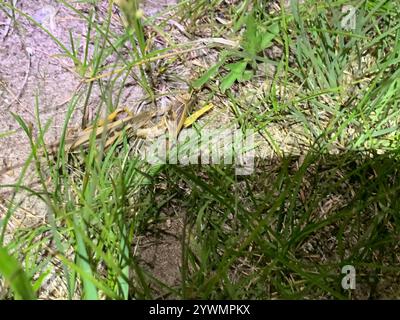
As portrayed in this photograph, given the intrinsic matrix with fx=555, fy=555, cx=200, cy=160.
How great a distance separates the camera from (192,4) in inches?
61.5

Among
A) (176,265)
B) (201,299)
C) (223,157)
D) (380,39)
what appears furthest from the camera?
(380,39)

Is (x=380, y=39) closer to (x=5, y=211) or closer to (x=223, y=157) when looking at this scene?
(x=223, y=157)

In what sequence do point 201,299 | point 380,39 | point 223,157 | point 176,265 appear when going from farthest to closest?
1. point 380,39
2. point 223,157
3. point 176,265
4. point 201,299

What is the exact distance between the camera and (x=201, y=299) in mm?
1144

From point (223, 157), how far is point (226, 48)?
12.5 inches

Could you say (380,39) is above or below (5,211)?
above

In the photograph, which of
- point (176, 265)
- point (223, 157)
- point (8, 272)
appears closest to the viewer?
point (8, 272)

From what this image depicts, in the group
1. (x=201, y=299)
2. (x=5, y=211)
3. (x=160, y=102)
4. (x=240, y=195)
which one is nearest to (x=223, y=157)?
(x=240, y=195)

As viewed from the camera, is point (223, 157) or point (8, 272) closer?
point (8, 272)

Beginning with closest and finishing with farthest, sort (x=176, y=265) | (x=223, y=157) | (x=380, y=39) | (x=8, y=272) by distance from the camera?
(x=8, y=272) → (x=176, y=265) → (x=223, y=157) → (x=380, y=39)
